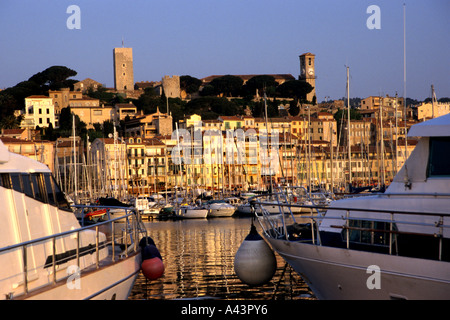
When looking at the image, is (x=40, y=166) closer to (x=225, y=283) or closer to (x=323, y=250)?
(x=323, y=250)

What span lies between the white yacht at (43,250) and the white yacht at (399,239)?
2984 mm

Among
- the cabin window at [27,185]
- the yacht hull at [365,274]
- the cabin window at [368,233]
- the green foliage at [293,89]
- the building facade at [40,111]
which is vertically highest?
the green foliage at [293,89]

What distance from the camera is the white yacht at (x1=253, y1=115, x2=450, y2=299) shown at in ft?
30.5

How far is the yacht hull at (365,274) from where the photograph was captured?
29.9ft

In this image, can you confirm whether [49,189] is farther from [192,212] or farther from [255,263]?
[192,212]

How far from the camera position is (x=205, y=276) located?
61.6ft

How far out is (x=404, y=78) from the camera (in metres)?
19.1

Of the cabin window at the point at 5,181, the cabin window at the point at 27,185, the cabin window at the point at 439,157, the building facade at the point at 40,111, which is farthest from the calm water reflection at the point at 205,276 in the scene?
the building facade at the point at 40,111

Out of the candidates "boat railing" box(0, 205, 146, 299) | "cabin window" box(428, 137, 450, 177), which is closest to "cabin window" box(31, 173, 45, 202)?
"boat railing" box(0, 205, 146, 299)

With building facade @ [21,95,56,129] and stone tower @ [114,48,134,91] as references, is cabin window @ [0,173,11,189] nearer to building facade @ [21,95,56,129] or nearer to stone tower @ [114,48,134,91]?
building facade @ [21,95,56,129]

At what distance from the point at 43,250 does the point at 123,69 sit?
15438cm

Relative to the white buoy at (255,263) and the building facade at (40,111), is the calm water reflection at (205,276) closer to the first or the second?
the white buoy at (255,263)

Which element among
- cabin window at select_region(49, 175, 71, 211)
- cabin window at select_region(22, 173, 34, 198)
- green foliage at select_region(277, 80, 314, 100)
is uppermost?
green foliage at select_region(277, 80, 314, 100)

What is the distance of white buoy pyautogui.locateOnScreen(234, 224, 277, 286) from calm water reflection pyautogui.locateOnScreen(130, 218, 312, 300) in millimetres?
597
